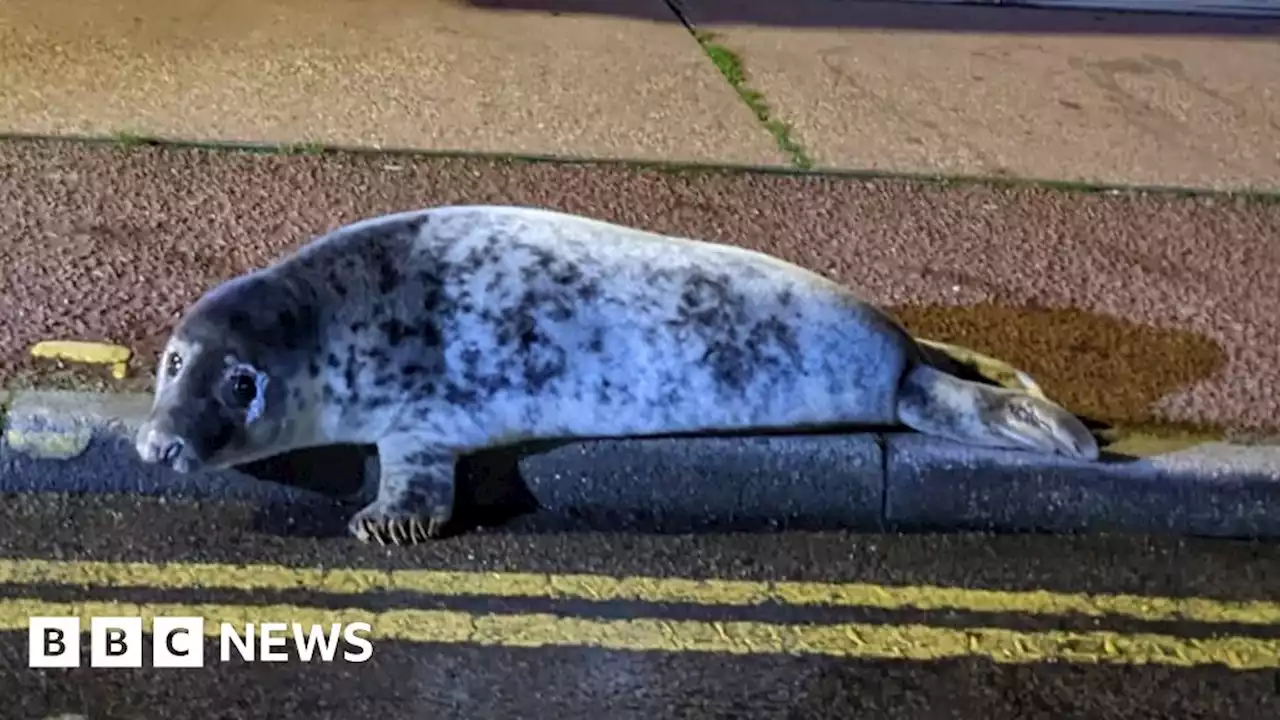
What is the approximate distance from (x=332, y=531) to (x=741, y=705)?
91 centimetres

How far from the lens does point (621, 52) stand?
582 centimetres

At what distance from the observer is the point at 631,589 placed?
298cm

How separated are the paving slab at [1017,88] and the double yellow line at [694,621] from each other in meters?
2.09

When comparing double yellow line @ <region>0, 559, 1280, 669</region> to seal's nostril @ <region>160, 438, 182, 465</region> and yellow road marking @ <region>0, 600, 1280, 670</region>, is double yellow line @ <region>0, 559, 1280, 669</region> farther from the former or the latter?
seal's nostril @ <region>160, 438, 182, 465</region>

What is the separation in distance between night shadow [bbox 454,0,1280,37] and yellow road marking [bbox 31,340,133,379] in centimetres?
319

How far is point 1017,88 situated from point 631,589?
3.34 metres

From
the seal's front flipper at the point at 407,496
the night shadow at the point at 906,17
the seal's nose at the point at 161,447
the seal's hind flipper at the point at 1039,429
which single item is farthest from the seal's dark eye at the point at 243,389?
the night shadow at the point at 906,17

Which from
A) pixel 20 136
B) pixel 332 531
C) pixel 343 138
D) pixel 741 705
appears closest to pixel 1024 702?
pixel 741 705

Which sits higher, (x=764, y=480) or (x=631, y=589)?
(x=764, y=480)

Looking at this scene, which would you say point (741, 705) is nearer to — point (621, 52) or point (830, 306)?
point (830, 306)

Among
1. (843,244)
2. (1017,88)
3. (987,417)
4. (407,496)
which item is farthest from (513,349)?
(1017,88)

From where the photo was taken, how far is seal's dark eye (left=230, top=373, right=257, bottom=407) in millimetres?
2861

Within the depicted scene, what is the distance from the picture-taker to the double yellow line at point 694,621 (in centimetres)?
283

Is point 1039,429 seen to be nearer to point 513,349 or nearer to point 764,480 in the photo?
point 764,480
